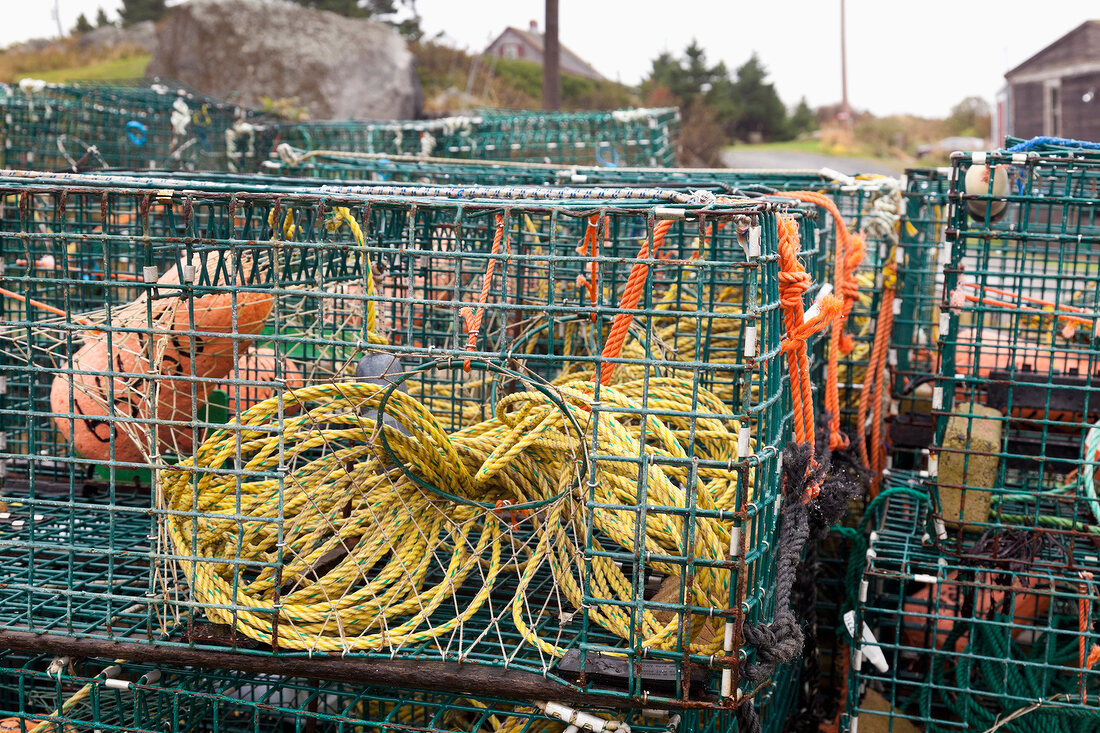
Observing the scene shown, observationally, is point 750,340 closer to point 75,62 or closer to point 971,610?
point 971,610

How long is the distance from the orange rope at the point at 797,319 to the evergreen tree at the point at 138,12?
3101cm

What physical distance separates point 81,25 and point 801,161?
22.3 metres

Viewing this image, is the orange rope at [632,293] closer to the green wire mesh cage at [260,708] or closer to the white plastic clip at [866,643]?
the green wire mesh cage at [260,708]

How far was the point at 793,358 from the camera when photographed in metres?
2.52

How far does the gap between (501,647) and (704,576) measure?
493 mm

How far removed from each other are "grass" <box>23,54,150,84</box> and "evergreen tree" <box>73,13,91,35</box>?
795cm

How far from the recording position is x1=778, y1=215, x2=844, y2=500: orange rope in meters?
2.30

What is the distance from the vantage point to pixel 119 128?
7.62 meters

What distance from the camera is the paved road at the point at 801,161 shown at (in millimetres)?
21078

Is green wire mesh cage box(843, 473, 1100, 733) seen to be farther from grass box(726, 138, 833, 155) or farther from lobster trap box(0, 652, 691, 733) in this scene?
grass box(726, 138, 833, 155)

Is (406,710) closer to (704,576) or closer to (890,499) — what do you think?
(704,576)

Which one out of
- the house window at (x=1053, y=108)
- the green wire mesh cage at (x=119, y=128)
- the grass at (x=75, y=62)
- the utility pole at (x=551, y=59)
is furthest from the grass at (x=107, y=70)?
the house window at (x=1053, y=108)

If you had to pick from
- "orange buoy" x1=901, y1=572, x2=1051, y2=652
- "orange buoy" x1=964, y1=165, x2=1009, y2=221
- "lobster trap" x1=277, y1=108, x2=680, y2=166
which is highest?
"lobster trap" x1=277, y1=108, x2=680, y2=166

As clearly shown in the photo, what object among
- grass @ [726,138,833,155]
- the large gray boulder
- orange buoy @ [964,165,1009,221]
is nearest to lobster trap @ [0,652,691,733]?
orange buoy @ [964,165,1009,221]
